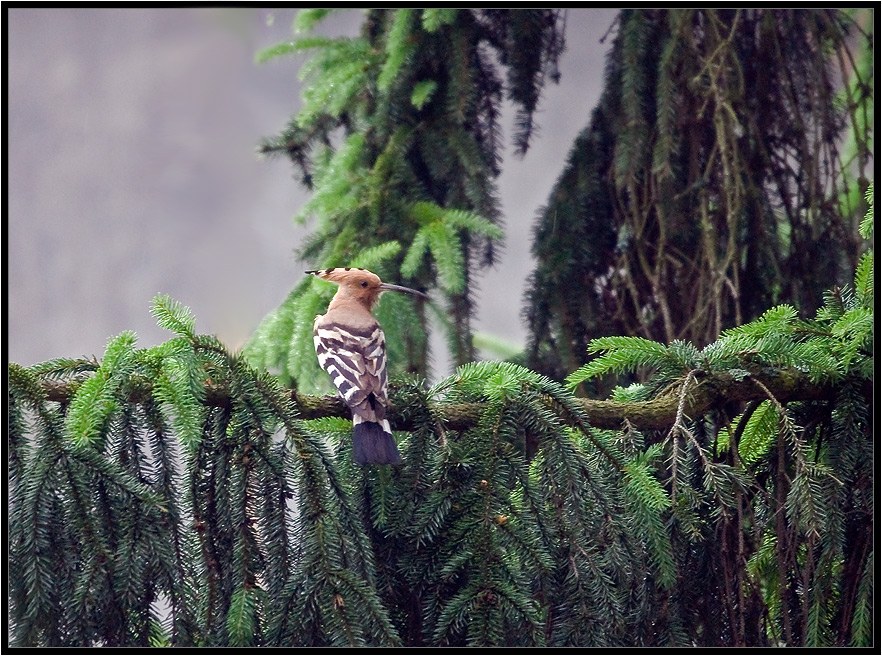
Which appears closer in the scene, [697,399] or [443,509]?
[443,509]

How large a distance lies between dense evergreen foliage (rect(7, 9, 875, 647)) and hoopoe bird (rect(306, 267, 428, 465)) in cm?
6

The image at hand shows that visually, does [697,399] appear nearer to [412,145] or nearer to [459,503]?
[459,503]

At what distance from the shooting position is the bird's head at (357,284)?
9.55ft

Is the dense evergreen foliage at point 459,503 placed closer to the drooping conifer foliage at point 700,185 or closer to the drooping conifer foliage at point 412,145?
the drooping conifer foliage at point 700,185

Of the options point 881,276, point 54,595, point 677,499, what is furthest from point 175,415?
point 881,276

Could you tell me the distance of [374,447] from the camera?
1778mm

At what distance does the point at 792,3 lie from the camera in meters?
2.72

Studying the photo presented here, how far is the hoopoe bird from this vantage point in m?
1.79

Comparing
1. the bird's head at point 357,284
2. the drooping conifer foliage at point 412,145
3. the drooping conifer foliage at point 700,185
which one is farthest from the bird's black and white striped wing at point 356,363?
the drooping conifer foliage at point 700,185

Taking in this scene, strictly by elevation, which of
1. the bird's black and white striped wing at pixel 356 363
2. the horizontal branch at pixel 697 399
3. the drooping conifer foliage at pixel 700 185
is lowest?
the horizontal branch at pixel 697 399

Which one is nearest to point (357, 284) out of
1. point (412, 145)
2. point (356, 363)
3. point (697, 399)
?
point (412, 145)

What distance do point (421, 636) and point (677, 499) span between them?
591mm

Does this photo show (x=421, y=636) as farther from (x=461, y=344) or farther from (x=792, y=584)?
(x=461, y=344)

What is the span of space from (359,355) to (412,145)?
3.70 ft
